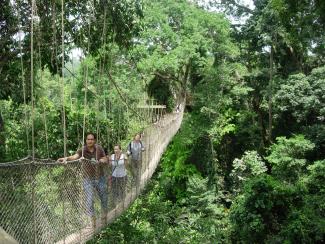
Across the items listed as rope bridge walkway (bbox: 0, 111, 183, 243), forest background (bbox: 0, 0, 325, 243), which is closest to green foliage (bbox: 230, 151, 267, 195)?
forest background (bbox: 0, 0, 325, 243)

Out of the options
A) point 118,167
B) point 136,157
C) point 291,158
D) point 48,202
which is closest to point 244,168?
point 291,158

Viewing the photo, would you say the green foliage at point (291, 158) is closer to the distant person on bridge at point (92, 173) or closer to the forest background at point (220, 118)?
the forest background at point (220, 118)

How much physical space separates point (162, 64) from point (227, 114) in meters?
2.29

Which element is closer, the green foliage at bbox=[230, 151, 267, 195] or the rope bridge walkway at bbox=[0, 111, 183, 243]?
the rope bridge walkway at bbox=[0, 111, 183, 243]

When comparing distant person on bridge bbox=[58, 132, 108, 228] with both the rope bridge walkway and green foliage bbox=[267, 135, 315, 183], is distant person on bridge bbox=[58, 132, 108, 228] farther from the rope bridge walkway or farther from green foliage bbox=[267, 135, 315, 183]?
green foliage bbox=[267, 135, 315, 183]

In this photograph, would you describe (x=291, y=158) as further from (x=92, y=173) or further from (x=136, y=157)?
(x=92, y=173)

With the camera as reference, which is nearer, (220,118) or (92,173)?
(92,173)

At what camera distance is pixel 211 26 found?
10.2 metres

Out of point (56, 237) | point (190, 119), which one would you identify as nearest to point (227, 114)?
point (190, 119)

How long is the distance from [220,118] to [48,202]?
27.5ft

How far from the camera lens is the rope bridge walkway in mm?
1859

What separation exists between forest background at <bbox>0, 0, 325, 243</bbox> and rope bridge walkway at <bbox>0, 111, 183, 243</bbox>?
2677 mm

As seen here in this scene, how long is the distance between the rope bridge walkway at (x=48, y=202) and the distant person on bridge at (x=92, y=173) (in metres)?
0.01

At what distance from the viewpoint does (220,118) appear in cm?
1037
